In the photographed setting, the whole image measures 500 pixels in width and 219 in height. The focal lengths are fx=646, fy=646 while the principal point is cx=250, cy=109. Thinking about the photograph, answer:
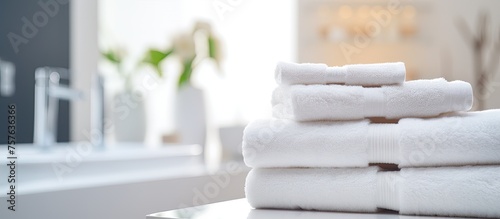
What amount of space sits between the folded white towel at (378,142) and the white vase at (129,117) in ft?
4.64

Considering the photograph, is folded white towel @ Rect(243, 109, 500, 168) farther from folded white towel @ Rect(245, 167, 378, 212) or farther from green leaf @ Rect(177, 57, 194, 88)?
green leaf @ Rect(177, 57, 194, 88)

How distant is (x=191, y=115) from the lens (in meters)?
2.24

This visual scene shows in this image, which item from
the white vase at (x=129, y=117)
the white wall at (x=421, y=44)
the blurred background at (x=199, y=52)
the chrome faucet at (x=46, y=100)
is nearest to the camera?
the chrome faucet at (x=46, y=100)

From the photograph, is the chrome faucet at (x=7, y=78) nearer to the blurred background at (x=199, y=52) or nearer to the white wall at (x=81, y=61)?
the blurred background at (x=199, y=52)

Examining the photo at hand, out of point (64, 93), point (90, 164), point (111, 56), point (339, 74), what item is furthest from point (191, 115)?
point (339, 74)

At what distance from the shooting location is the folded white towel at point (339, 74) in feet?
2.81

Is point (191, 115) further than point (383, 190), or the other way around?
point (191, 115)

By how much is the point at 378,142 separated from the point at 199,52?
1.63 m

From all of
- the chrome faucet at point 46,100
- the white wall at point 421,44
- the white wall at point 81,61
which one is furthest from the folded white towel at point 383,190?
the white wall at point 421,44

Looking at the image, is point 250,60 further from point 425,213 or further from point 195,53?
point 425,213

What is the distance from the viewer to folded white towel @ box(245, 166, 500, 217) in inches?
31.0

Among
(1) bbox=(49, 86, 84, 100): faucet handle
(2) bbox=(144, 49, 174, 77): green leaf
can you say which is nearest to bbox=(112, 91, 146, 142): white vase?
(2) bbox=(144, 49, 174, 77): green leaf

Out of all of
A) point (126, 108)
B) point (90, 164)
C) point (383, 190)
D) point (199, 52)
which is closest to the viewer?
point (383, 190)

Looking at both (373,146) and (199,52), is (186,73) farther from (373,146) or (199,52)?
(373,146)
